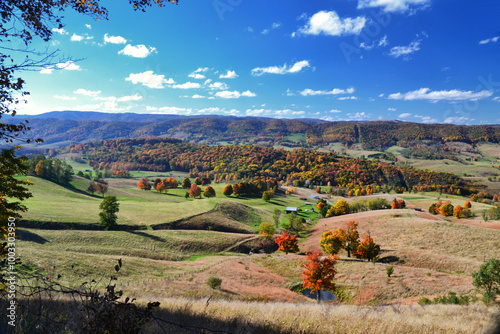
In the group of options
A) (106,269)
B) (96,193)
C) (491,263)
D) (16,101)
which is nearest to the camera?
(16,101)

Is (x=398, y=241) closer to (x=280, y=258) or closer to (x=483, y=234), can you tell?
(x=483, y=234)

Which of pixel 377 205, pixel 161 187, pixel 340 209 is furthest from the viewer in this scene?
pixel 161 187

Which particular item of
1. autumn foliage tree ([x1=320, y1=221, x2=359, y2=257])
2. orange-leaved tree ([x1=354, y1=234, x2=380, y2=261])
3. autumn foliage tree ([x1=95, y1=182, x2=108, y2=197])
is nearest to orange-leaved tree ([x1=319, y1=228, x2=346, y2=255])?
autumn foliage tree ([x1=320, y1=221, x2=359, y2=257])

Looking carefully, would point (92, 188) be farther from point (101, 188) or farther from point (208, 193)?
point (208, 193)

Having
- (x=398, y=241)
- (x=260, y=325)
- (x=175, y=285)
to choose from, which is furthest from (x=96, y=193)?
(x=260, y=325)

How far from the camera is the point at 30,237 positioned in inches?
1636

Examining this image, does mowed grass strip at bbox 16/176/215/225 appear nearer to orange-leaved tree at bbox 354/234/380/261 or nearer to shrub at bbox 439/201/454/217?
orange-leaved tree at bbox 354/234/380/261

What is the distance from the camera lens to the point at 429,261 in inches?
1873

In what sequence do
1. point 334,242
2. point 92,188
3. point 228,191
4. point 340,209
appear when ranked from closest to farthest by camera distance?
point 334,242
point 340,209
point 92,188
point 228,191

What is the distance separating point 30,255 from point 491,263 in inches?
2045

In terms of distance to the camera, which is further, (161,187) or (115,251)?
(161,187)

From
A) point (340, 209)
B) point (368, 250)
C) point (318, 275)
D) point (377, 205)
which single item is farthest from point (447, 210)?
point (318, 275)

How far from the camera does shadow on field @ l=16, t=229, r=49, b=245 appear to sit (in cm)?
4066

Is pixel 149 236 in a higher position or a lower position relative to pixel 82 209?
lower
